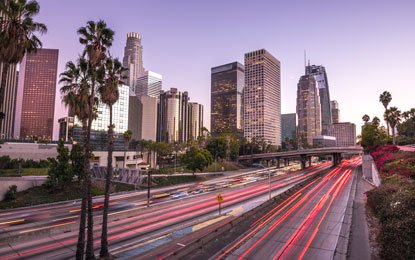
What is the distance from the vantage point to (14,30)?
14.5 metres

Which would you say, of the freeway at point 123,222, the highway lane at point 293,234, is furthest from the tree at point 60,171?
the highway lane at point 293,234

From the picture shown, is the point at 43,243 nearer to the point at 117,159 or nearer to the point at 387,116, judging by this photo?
the point at 117,159

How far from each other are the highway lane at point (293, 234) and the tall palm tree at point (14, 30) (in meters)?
19.1

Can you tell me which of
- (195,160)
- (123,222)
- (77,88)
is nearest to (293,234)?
(123,222)

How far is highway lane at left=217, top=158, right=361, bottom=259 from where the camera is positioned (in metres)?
17.9

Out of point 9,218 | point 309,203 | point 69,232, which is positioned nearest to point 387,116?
point 309,203

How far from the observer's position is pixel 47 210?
117 feet

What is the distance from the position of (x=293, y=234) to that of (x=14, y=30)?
26.5m

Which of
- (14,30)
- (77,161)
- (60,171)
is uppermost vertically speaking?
(14,30)

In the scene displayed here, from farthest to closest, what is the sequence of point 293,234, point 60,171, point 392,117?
point 392,117 → point 60,171 → point 293,234

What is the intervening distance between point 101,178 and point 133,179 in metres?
9.60

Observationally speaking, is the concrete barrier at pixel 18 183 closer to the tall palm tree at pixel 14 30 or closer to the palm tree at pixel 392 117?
the tall palm tree at pixel 14 30

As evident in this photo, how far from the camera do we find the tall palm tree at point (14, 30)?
14.2 meters

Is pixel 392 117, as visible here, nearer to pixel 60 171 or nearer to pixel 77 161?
pixel 77 161
